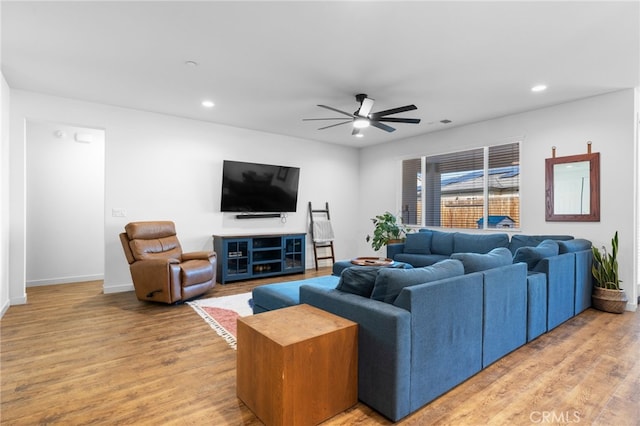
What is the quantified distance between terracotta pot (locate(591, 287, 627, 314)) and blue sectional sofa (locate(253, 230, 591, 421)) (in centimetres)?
134

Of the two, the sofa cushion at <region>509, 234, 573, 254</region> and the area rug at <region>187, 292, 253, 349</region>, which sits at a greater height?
the sofa cushion at <region>509, 234, 573, 254</region>

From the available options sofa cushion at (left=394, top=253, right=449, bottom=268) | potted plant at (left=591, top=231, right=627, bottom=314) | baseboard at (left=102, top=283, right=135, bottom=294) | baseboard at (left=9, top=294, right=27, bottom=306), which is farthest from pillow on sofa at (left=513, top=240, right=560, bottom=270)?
baseboard at (left=9, top=294, right=27, bottom=306)

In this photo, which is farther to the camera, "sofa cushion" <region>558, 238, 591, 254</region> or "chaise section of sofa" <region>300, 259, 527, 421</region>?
"sofa cushion" <region>558, 238, 591, 254</region>

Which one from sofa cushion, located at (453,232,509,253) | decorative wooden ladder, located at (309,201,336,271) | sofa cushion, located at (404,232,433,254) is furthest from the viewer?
decorative wooden ladder, located at (309,201,336,271)

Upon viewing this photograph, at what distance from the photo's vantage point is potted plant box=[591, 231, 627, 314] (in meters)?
3.87

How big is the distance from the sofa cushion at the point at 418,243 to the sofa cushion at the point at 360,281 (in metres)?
3.73

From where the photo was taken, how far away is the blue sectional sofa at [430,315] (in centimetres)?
185

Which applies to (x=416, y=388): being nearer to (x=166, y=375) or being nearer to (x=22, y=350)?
(x=166, y=375)

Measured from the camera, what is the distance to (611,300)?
3879 mm

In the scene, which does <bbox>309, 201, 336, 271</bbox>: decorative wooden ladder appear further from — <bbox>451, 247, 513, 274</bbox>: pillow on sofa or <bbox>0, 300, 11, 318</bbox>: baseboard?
<bbox>0, 300, 11, 318</bbox>: baseboard

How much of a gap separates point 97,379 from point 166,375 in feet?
1.51

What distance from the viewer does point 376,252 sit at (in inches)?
287

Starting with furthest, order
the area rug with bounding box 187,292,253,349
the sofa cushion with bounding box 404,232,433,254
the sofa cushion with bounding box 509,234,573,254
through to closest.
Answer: the sofa cushion with bounding box 404,232,433,254, the sofa cushion with bounding box 509,234,573,254, the area rug with bounding box 187,292,253,349

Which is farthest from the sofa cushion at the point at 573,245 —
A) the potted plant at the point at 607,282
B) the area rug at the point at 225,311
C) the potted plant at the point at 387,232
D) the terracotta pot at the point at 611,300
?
the area rug at the point at 225,311
